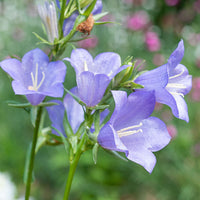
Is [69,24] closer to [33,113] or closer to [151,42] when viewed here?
[33,113]

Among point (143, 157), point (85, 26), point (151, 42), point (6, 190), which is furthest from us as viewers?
point (151, 42)

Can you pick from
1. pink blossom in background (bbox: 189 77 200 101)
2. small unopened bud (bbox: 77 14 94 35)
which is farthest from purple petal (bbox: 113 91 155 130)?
pink blossom in background (bbox: 189 77 200 101)

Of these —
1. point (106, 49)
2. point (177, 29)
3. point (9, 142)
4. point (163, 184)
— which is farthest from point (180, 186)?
point (177, 29)

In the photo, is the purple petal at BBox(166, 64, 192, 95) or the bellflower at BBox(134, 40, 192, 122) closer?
the bellflower at BBox(134, 40, 192, 122)

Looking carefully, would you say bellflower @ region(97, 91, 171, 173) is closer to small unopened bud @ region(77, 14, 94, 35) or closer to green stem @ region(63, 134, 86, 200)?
green stem @ region(63, 134, 86, 200)

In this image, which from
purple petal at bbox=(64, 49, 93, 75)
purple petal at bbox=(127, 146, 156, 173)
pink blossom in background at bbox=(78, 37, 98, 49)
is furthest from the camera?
pink blossom in background at bbox=(78, 37, 98, 49)

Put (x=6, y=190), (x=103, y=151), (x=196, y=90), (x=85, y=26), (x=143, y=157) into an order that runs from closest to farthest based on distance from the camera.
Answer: (x=143, y=157), (x=85, y=26), (x=6, y=190), (x=196, y=90), (x=103, y=151)

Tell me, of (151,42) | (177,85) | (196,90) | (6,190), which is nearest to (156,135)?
(177,85)
